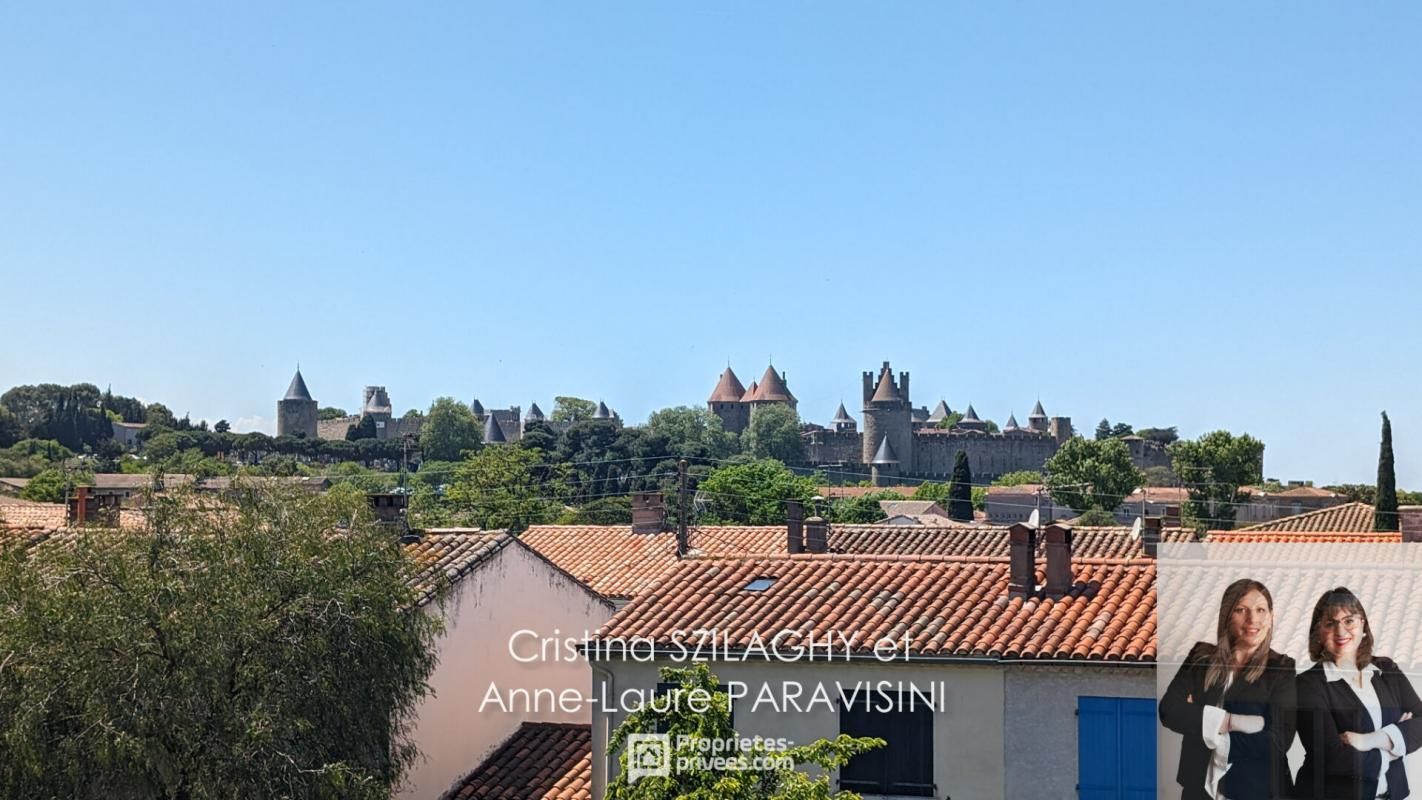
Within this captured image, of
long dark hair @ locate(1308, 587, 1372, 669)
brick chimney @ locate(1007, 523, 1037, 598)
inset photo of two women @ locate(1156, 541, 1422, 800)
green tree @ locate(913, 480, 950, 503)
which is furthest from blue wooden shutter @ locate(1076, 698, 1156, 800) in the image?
green tree @ locate(913, 480, 950, 503)

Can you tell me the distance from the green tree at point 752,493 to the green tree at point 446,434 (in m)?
79.9

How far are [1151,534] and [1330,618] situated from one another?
486 inches

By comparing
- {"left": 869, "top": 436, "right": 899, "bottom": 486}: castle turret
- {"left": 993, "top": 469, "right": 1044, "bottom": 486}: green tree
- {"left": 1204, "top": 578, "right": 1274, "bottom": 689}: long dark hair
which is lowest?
{"left": 1204, "top": 578, "right": 1274, "bottom": 689}: long dark hair

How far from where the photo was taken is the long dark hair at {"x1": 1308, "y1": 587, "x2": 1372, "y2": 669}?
46.9 feet

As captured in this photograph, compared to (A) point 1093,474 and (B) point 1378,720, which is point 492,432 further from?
(B) point 1378,720

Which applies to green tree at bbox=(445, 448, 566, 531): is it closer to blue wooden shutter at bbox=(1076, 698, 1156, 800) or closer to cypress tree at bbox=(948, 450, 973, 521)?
cypress tree at bbox=(948, 450, 973, 521)

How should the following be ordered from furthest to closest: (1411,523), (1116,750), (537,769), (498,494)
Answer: (498,494)
(1411,523)
(537,769)
(1116,750)

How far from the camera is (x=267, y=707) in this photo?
14.5 metres

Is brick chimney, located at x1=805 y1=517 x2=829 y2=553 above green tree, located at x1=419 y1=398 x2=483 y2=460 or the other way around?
the other way around

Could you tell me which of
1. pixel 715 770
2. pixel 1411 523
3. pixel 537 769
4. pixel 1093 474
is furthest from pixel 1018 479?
pixel 715 770

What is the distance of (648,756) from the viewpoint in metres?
14.0

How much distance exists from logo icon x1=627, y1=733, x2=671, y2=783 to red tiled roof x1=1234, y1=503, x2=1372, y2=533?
28.5m

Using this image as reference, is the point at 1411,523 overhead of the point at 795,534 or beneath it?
overhead

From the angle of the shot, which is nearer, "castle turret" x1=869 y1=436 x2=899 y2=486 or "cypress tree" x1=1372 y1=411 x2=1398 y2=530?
"cypress tree" x1=1372 y1=411 x2=1398 y2=530
